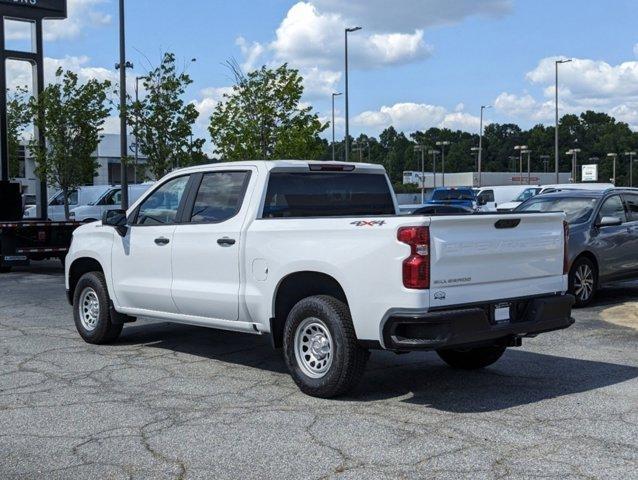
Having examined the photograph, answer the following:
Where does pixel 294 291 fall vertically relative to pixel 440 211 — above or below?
below

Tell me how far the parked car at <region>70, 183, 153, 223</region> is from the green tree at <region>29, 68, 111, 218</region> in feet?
7.64

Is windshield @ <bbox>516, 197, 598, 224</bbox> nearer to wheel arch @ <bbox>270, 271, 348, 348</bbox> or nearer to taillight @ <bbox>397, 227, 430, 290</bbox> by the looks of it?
wheel arch @ <bbox>270, 271, 348, 348</bbox>

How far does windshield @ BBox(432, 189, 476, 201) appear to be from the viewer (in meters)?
37.4

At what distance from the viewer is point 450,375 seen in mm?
7715

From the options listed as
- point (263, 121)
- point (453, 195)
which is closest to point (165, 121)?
point (263, 121)

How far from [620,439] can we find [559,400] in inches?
43.5

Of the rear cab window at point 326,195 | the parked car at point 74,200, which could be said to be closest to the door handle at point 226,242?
the rear cab window at point 326,195

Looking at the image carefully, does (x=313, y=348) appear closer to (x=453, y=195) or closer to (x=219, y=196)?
(x=219, y=196)

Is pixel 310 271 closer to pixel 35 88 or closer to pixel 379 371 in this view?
pixel 379 371

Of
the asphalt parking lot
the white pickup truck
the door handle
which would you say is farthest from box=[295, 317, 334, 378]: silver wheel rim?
the door handle

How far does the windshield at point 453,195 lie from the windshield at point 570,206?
77.2ft

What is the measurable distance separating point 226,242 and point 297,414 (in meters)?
1.91

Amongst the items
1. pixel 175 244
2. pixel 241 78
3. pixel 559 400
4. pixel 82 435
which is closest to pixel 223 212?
pixel 175 244

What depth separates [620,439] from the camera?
5.59 meters
